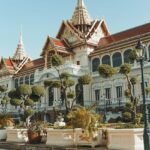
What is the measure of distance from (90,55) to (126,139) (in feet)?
93.9

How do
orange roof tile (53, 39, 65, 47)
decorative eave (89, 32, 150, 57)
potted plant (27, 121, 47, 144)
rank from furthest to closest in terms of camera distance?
1. orange roof tile (53, 39, 65, 47)
2. decorative eave (89, 32, 150, 57)
3. potted plant (27, 121, 47, 144)

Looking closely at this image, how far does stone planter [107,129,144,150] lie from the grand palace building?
69.7ft

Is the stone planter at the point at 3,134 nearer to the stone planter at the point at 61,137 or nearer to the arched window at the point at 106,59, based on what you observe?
the stone planter at the point at 61,137

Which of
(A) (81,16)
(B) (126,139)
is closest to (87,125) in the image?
(B) (126,139)

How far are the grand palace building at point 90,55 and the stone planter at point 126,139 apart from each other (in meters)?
21.3

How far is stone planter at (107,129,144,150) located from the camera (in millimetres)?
13077

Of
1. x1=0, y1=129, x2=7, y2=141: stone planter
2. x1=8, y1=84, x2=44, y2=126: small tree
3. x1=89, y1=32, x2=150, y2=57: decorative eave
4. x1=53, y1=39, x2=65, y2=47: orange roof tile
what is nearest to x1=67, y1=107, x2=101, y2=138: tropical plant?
x1=0, y1=129, x2=7, y2=141: stone planter

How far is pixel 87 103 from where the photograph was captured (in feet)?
130

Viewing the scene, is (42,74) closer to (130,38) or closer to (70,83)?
(130,38)

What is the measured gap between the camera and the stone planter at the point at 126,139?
42.9 ft

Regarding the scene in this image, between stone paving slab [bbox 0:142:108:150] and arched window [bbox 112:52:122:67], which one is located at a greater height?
arched window [bbox 112:52:122:67]

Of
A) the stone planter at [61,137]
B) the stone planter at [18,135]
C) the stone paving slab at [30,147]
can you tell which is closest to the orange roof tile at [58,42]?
the stone planter at [18,135]

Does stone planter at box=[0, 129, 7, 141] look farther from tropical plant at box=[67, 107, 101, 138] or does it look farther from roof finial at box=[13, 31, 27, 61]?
roof finial at box=[13, 31, 27, 61]

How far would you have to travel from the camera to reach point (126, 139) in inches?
525
